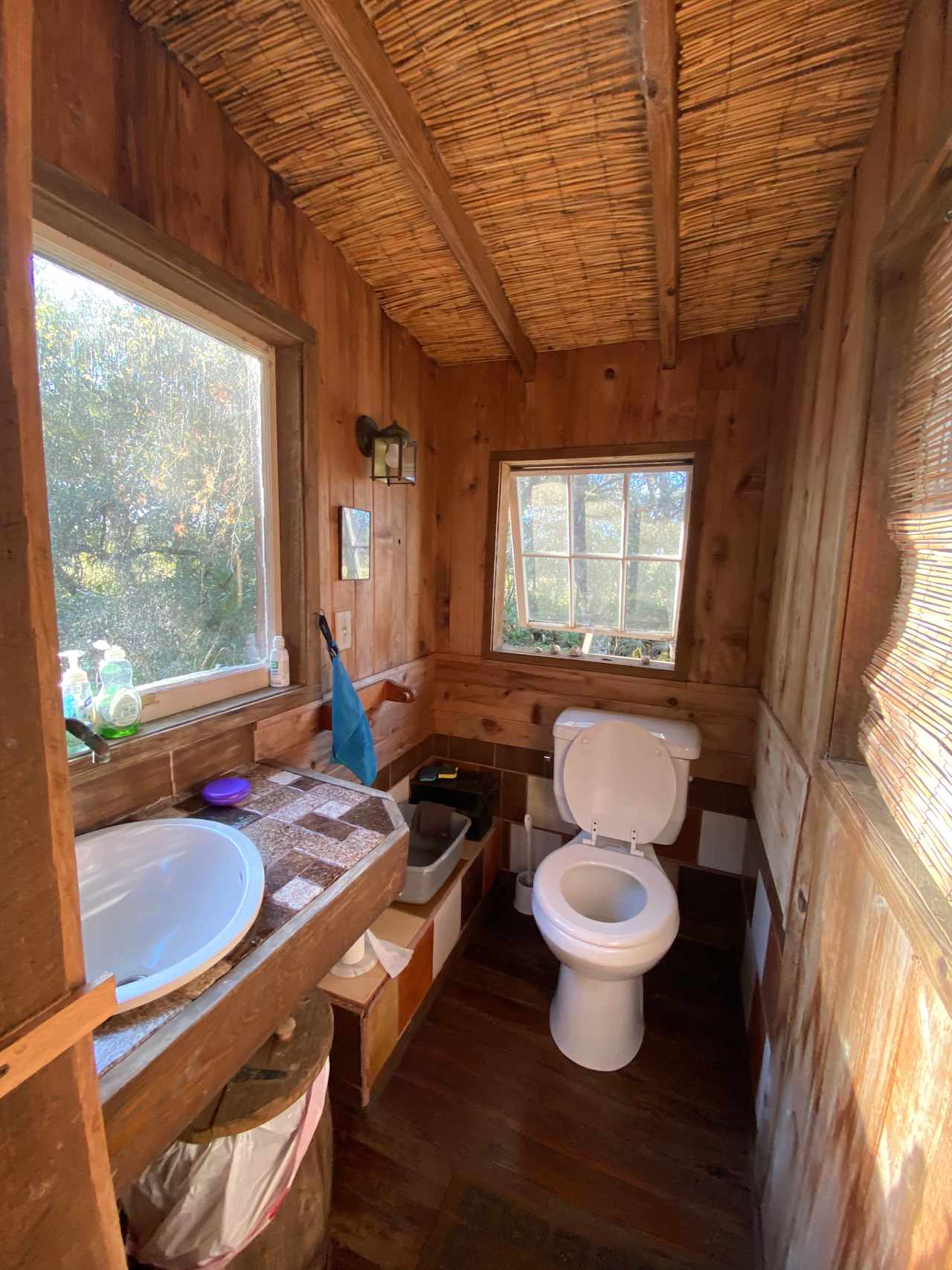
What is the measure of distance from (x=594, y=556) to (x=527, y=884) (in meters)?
1.43

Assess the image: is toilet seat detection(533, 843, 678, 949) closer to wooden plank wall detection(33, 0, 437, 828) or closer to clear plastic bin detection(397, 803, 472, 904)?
clear plastic bin detection(397, 803, 472, 904)

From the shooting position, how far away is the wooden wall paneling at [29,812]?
1.10 feet

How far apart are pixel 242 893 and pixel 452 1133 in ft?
3.47

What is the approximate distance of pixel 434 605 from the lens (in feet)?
7.65

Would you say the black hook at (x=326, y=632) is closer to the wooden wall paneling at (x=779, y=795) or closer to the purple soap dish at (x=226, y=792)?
the purple soap dish at (x=226, y=792)

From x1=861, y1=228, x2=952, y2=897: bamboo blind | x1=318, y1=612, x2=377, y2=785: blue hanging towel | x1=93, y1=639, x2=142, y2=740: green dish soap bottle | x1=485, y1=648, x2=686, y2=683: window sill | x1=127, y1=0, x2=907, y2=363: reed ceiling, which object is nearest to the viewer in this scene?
x1=861, y1=228, x2=952, y2=897: bamboo blind

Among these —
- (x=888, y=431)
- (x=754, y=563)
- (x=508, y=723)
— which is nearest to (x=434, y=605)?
(x=508, y=723)

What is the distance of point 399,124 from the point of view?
1.05 meters

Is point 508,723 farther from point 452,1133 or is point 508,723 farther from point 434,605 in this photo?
point 452,1133

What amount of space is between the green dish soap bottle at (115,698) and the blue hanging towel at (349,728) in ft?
1.69

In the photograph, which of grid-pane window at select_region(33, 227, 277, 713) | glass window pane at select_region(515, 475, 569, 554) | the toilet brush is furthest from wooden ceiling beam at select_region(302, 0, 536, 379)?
the toilet brush

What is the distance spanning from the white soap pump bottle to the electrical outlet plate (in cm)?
21

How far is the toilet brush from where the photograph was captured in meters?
2.12

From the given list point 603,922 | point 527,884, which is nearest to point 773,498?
point 603,922
